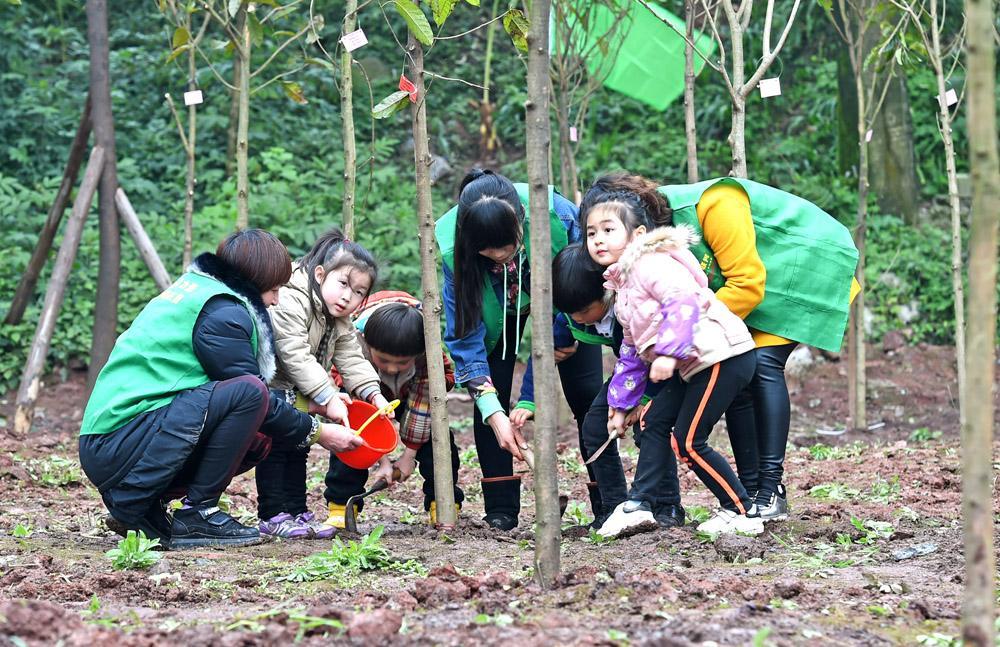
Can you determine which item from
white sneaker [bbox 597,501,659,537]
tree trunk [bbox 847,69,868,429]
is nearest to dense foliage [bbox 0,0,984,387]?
tree trunk [bbox 847,69,868,429]

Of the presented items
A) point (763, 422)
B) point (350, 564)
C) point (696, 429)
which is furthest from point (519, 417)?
point (350, 564)

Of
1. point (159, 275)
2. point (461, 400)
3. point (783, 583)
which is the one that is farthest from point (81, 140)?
point (783, 583)

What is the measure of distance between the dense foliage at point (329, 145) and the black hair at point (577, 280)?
580 cm

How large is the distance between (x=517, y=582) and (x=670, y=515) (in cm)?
130

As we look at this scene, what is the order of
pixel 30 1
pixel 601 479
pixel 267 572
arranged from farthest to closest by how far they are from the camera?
pixel 30 1 → pixel 601 479 → pixel 267 572

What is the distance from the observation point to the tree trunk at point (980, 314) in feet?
5.72

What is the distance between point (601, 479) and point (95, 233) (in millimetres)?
7038

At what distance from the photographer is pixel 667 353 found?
3.38m

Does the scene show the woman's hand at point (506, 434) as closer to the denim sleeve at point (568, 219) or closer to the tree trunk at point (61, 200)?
the denim sleeve at point (568, 219)

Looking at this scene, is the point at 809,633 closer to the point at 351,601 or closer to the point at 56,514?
the point at 351,601

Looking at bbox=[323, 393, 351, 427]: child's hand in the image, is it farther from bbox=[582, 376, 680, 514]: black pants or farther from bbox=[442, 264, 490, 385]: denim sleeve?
bbox=[582, 376, 680, 514]: black pants

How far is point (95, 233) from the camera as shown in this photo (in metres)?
9.70

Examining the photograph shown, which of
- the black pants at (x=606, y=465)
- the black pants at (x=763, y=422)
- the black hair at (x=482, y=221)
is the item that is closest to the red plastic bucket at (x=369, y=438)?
the black hair at (x=482, y=221)

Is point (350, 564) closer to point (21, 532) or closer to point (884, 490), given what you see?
point (21, 532)
